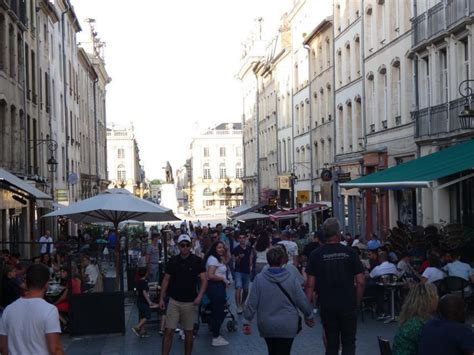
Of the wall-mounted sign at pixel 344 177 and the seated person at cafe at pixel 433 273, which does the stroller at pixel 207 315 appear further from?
the wall-mounted sign at pixel 344 177

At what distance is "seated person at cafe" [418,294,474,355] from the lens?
6121 millimetres

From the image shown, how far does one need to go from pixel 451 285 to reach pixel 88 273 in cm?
714

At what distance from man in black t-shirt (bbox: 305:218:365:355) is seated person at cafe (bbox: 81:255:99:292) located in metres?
8.49

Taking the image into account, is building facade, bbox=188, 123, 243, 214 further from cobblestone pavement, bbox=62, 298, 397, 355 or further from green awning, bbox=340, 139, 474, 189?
cobblestone pavement, bbox=62, 298, 397, 355

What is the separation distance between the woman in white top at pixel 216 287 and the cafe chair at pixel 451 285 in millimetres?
3434

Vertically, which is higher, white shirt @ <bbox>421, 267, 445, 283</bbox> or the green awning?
the green awning

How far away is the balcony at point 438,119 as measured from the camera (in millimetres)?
25031

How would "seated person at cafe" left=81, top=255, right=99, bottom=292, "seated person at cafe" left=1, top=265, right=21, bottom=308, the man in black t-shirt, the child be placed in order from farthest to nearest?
"seated person at cafe" left=81, top=255, right=99, bottom=292, the child, "seated person at cafe" left=1, top=265, right=21, bottom=308, the man in black t-shirt

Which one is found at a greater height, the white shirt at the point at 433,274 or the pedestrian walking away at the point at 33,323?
the pedestrian walking away at the point at 33,323

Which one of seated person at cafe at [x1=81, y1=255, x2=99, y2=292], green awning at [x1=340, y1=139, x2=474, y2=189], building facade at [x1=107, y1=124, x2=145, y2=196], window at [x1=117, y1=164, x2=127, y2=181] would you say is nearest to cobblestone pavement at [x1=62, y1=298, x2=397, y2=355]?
seated person at cafe at [x1=81, y1=255, x2=99, y2=292]

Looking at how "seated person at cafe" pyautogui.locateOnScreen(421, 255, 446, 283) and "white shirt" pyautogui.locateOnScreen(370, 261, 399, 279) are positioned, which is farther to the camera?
"white shirt" pyautogui.locateOnScreen(370, 261, 399, 279)

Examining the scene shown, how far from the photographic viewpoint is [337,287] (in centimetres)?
939

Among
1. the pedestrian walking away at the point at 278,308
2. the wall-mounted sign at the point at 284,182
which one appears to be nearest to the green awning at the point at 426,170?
the pedestrian walking away at the point at 278,308

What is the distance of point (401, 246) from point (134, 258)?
9.26 metres
